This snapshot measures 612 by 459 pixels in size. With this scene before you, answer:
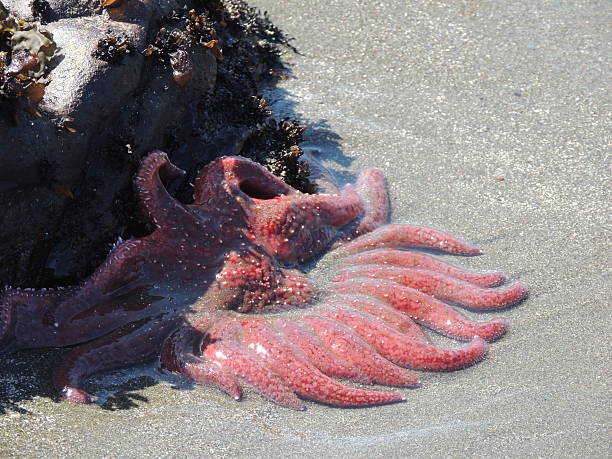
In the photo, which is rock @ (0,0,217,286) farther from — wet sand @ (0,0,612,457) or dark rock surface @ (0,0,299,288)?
wet sand @ (0,0,612,457)

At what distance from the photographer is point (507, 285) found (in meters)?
7.20

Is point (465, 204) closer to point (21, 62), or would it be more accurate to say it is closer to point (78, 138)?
point (78, 138)

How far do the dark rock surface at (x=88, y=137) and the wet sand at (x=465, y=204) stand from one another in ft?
3.24

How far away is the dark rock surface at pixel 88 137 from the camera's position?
5.93 meters

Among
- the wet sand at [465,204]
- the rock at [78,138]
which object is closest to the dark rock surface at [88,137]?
the rock at [78,138]

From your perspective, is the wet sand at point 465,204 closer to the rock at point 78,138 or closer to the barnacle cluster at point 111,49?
the rock at point 78,138

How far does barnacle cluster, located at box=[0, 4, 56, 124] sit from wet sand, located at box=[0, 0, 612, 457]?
185 centimetres

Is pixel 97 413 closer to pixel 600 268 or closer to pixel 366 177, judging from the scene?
pixel 366 177

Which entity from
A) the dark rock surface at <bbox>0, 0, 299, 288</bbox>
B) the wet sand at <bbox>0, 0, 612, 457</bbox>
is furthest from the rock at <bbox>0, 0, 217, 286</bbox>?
the wet sand at <bbox>0, 0, 612, 457</bbox>

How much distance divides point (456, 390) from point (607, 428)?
1067 millimetres

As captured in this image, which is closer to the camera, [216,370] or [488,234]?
[216,370]

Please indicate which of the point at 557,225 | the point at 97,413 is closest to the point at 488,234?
the point at 557,225

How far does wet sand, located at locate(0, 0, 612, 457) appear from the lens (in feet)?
17.9

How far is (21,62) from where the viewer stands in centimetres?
592
